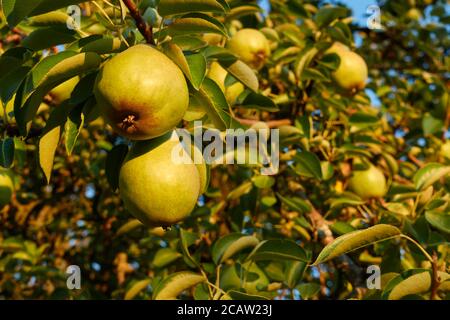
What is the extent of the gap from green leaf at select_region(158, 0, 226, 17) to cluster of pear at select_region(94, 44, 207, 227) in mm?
130

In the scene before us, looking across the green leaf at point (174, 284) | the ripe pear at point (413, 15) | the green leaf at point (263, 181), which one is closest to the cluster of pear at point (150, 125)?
the green leaf at point (174, 284)

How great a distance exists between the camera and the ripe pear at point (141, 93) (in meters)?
1.24

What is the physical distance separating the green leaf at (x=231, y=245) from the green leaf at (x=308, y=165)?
445 mm

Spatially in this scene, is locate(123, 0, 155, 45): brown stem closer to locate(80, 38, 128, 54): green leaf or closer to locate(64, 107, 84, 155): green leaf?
locate(80, 38, 128, 54): green leaf

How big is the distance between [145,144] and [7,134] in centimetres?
69

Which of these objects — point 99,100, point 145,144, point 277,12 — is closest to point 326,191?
point 277,12

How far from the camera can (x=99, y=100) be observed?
1.28 meters

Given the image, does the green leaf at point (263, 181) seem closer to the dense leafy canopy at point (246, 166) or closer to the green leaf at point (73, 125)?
the dense leafy canopy at point (246, 166)

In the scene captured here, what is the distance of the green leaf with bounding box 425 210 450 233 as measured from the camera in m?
1.67

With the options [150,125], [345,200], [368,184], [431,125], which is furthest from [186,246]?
[431,125]

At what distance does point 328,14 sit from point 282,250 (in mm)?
1252

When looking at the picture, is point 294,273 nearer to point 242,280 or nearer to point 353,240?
point 242,280

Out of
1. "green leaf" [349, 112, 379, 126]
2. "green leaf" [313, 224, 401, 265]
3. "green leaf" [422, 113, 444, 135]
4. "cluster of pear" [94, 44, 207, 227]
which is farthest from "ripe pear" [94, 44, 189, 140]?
"green leaf" [422, 113, 444, 135]
